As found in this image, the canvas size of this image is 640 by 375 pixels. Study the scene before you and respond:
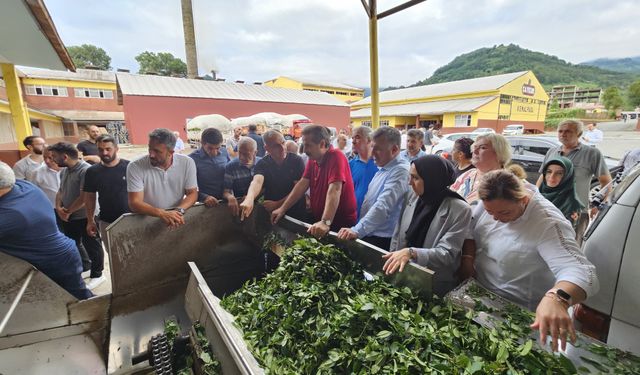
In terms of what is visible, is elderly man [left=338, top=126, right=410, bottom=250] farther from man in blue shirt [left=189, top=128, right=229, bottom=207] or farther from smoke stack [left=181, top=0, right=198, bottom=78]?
smoke stack [left=181, top=0, right=198, bottom=78]

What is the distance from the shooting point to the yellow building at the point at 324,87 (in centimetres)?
4533

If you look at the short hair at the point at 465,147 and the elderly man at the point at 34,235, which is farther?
the short hair at the point at 465,147

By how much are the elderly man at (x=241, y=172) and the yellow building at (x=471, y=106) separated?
83.4ft

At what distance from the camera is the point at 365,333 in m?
1.52

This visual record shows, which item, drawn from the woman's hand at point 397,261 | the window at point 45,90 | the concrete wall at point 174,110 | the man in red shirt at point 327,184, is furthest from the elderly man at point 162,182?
the window at point 45,90

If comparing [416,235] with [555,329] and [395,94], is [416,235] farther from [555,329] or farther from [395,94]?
[395,94]

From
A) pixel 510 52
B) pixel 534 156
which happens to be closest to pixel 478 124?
pixel 534 156

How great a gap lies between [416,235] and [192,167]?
7.54 feet

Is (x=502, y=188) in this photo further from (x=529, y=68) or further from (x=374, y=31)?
(x=529, y=68)

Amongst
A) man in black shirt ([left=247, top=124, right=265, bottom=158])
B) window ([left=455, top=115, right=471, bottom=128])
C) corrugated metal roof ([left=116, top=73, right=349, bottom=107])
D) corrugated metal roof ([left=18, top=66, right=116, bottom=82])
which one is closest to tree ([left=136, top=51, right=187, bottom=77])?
corrugated metal roof ([left=18, top=66, right=116, bottom=82])

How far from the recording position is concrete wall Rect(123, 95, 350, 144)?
18078 mm

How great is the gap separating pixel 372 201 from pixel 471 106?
88.2 feet

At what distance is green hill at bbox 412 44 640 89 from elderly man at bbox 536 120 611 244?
7343cm

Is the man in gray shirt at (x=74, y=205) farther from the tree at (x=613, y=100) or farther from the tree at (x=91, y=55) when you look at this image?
the tree at (x=613, y=100)
